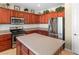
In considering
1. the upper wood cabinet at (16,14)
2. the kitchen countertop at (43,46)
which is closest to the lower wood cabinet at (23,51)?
the kitchen countertop at (43,46)

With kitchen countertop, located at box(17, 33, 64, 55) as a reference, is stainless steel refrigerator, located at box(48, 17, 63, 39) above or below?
above

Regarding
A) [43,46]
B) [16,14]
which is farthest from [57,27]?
[43,46]

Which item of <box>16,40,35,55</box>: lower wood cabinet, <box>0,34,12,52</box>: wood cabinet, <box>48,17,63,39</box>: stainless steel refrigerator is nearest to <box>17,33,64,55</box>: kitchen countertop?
<box>16,40,35,55</box>: lower wood cabinet

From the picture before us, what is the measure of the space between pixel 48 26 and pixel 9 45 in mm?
1276

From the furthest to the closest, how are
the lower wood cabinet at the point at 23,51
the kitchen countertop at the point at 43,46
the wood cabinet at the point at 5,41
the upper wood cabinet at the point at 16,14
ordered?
the wood cabinet at the point at 5,41, the upper wood cabinet at the point at 16,14, the lower wood cabinet at the point at 23,51, the kitchen countertop at the point at 43,46

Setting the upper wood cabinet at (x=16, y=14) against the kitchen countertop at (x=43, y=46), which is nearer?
the kitchen countertop at (x=43, y=46)

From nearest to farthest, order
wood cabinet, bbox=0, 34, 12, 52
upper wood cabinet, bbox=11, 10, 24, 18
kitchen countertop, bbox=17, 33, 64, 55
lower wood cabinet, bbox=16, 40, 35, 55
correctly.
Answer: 1. kitchen countertop, bbox=17, 33, 64, 55
2. lower wood cabinet, bbox=16, 40, 35, 55
3. upper wood cabinet, bbox=11, 10, 24, 18
4. wood cabinet, bbox=0, 34, 12, 52

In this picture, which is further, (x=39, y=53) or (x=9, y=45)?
(x=9, y=45)

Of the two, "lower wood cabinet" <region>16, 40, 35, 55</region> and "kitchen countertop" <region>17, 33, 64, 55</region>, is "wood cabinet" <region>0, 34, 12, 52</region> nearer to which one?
"lower wood cabinet" <region>16, 40, 35, 55</region>

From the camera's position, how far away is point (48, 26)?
2605 millimetres

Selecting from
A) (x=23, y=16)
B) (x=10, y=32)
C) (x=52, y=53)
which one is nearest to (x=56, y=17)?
(x=23, y=16)

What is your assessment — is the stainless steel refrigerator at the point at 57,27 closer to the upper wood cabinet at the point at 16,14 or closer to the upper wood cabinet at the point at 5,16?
the upper wood cabinet at the point at 16,14

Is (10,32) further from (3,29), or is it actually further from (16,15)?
(16,15)

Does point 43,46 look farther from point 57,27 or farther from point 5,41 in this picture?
point 5,41
